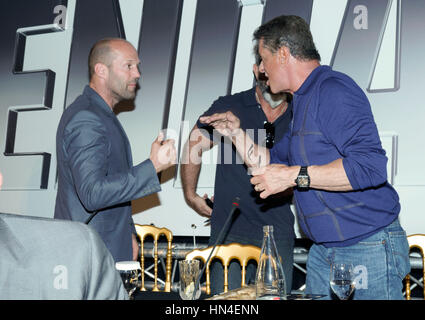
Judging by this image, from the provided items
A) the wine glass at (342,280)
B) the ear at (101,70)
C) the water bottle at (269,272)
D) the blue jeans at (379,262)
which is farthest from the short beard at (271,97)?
the wine glass at (342,280)

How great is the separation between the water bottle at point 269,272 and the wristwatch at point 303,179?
33cm

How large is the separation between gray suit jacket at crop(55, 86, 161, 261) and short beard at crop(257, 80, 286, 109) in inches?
39.6

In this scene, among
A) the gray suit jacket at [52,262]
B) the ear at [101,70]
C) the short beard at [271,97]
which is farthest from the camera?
the short beard at [271,97]

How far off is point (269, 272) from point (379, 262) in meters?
0.51

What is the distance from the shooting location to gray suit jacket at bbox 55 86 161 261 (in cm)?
223

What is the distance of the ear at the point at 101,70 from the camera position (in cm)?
280

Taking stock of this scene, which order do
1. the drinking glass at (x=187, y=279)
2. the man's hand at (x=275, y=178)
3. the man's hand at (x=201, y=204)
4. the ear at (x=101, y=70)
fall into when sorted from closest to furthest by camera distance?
the drinking glass at (x=187, y=279), the man's hand at (x=275, y=178), the ear at (x=101, y=70), the man's hand at (x=201, y=204)

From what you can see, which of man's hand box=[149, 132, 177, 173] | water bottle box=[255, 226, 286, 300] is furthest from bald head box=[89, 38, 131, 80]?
water bottle box=[255, 226, 286, 300]

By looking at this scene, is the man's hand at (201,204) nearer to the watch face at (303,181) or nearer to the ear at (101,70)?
the ear at (101,70)

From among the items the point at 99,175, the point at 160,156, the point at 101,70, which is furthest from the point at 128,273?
the point at 101,70

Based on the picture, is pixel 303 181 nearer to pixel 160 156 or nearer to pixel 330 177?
pixel 330 177

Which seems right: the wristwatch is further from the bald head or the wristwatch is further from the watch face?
the bald head

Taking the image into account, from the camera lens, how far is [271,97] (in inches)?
118

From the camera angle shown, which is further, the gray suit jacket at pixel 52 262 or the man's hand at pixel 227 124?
the man's hand at pixel 227 124
